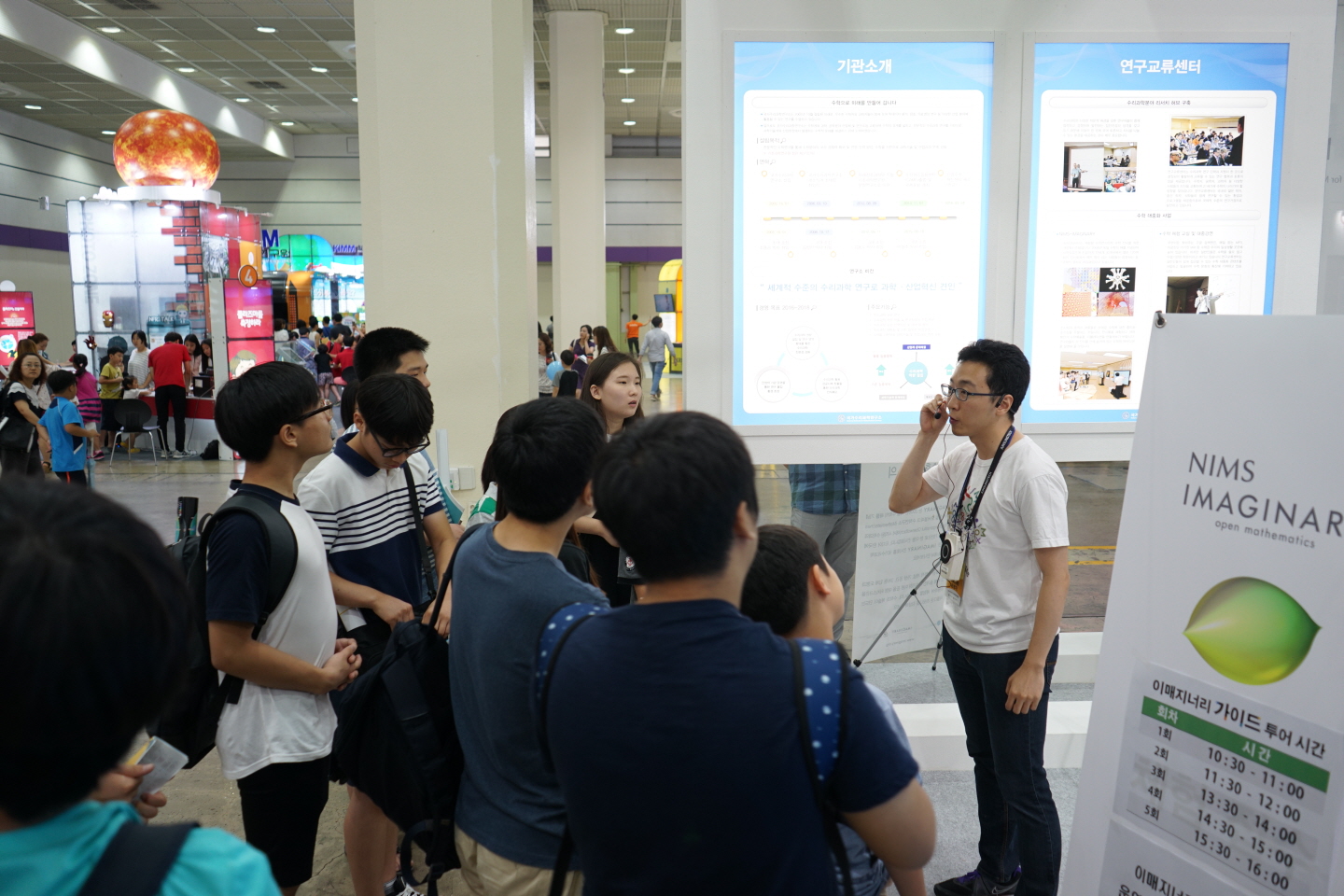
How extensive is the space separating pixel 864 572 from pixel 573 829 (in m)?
2.77

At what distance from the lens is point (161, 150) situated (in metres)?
11.5

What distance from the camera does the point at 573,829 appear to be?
116 cm

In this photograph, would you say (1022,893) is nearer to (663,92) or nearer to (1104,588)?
(1104,588)

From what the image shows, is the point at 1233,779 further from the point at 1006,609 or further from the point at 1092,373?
the point at 1092,373

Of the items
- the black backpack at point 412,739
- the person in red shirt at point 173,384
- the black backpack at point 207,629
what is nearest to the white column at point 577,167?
the person in red shirt at point 173,384

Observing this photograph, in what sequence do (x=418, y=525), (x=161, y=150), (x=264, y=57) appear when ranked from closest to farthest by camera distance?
(x=418, y=525), (x=161, y=150), (x=264, y=57)

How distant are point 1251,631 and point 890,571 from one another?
92.5 inches

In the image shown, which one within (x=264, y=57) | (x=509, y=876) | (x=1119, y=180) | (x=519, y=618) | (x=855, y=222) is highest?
(x=264, y=57)

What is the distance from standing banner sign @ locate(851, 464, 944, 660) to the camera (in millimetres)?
3768

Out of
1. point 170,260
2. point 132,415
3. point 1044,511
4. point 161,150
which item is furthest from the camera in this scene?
point 170,260

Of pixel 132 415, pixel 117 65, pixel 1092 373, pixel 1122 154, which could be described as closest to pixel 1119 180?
pixel 1122 154

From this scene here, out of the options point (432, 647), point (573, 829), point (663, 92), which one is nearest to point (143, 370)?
point (663, 92)

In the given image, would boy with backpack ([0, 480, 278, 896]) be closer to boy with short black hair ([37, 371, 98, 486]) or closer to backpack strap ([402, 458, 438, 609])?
backpack strap ([402, 458, 438, 609])

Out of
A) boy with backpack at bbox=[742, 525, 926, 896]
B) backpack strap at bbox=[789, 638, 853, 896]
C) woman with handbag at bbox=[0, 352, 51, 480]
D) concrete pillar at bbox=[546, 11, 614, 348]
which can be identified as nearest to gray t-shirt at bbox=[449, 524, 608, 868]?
boy with backpack at bbox=[742, 525, 926, 896]
